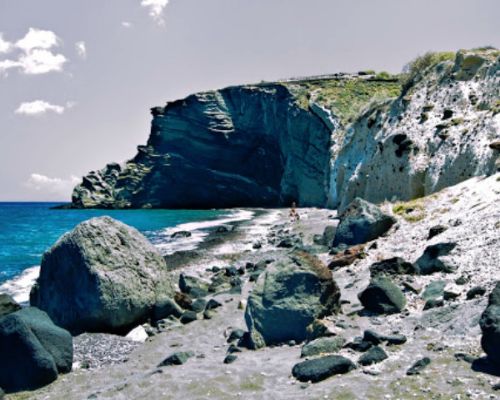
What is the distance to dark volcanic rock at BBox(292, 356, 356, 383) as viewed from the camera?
9.36m

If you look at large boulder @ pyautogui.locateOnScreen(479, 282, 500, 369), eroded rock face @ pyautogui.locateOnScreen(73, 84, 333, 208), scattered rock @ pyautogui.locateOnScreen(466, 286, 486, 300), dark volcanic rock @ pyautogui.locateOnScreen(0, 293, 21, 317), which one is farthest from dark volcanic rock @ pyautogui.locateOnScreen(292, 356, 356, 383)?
eroded rock face @ pyautogui.locateOnScreen(73, 84, 333, 208)

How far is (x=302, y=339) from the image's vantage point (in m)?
12.3

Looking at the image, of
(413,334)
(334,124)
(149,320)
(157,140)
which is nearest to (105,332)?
(149,320)

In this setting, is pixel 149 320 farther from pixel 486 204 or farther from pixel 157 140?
pixel 157 140

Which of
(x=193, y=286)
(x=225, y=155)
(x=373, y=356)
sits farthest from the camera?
(x=225, y=155)

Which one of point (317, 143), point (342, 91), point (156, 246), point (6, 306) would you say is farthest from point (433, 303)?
point (342, 91)

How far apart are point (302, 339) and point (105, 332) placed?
7.42m

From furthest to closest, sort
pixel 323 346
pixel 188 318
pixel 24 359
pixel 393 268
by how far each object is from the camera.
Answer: pixel 188 318, pixel 393 268, pixel 24 359, pixel 323 346

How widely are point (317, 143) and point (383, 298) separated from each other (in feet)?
257

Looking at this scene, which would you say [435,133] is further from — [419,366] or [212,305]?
[419,366]

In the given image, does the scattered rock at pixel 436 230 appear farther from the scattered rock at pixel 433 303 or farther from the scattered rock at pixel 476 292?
the scattered rock at pixel 476 292

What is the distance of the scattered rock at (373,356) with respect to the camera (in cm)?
962

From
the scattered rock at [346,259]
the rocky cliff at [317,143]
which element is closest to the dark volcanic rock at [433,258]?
the scattered rock at [346,259]

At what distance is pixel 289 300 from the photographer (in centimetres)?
1255
